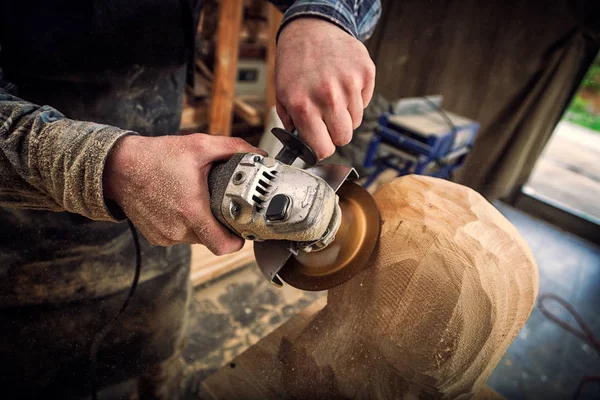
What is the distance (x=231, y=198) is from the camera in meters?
0.74

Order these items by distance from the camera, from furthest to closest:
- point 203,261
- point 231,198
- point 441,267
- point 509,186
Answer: point 509,186 → point 203,261 → point 441,267 → point 231,198

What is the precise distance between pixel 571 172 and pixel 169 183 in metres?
6.06

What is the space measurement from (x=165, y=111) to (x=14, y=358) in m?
0.92

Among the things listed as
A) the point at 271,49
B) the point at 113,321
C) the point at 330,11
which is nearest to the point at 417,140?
the point at 271,49

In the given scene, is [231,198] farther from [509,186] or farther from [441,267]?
[509,186]

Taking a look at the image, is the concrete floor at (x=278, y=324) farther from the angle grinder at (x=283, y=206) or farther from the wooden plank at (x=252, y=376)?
the angle grinder at (x=283, y=206)

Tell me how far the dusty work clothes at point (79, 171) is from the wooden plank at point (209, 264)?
92cm

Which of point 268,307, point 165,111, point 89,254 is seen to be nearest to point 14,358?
point 89,254

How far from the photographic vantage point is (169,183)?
76 cm

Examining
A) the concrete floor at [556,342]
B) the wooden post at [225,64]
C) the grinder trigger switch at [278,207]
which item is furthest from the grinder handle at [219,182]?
the concrete floor at [556,342]

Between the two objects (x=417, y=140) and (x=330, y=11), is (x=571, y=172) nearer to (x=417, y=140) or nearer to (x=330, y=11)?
(x=417, y=140)

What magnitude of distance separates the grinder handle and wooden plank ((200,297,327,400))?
0.57 metres

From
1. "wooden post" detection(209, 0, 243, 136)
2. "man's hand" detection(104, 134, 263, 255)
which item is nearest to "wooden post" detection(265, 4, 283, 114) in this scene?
"wooden post" detection(209, 0, 243, 136)

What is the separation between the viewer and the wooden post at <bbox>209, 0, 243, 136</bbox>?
2.53 meters
